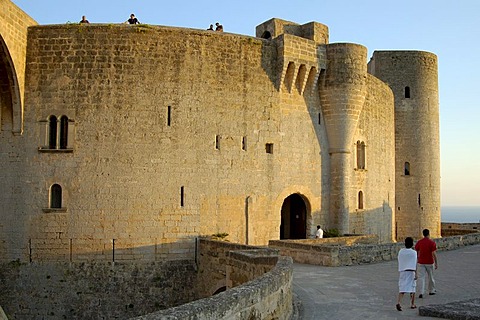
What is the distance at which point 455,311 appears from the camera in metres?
7.67

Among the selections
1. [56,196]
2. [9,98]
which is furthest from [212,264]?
[9,98]

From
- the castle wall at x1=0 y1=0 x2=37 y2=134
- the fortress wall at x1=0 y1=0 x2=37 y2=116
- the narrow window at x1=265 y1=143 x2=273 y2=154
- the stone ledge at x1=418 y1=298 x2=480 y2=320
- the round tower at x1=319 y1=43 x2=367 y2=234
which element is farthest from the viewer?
the round tower at x1=319 y1=43 x2=367 y2=234

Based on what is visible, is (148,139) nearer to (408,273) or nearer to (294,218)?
(294,218)

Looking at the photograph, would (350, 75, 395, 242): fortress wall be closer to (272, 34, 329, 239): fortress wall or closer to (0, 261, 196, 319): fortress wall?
(272, 34, 329, 239): fortress wall

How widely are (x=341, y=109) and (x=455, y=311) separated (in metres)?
12.9

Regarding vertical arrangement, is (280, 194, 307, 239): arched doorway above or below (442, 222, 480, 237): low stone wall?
above

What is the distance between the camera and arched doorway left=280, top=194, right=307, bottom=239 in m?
21.4

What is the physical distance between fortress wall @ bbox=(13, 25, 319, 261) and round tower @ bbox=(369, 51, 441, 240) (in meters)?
14.6

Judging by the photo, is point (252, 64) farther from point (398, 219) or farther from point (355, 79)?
point (398, 219)

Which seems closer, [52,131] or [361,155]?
[52,131]

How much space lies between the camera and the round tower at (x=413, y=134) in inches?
1150

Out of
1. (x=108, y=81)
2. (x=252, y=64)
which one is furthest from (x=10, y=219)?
(x=252, y=64)

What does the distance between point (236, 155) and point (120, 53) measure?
15.7 ft

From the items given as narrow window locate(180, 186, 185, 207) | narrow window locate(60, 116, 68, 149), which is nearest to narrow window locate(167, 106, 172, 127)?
narrow window locate(180, 186, 185, 207)
